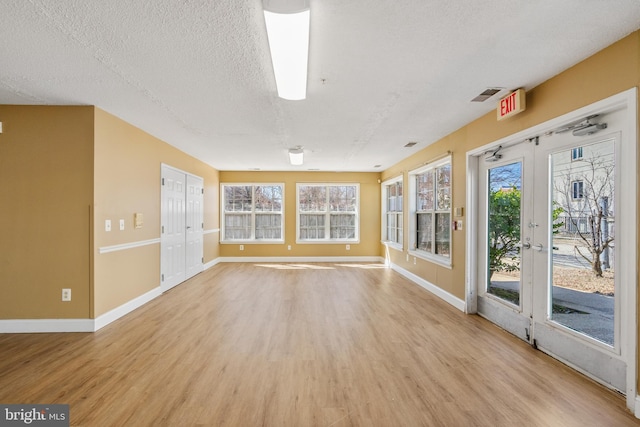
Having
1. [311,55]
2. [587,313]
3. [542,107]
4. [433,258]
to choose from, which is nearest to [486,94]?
[542,107]

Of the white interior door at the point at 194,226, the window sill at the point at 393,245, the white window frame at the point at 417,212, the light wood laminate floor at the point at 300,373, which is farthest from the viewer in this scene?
the window sill at the point at 393,245

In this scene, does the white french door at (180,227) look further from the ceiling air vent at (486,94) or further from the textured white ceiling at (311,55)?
the ceiling air vent at (486,94)

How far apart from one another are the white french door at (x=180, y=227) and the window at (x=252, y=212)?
4.95 ft

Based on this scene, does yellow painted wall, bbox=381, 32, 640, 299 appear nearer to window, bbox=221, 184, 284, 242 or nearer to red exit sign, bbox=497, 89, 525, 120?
red exit sign, bbox=497, 89, 525, 120

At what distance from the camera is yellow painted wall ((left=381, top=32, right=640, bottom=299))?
2.01m

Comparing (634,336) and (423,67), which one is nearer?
(634,336)

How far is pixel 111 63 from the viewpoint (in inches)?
91.7

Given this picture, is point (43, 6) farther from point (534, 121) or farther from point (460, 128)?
point (460, 128)

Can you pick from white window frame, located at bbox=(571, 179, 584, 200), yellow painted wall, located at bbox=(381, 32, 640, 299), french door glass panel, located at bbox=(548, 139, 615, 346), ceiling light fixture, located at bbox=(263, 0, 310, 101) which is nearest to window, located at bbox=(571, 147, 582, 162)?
french door glass panel, located at bbox=(548, 139, 615, 346)

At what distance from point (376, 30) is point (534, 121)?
195 centimetres

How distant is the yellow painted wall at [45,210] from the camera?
3.21 metres

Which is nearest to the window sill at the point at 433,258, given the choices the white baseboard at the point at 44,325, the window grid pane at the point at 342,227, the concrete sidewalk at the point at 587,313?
the concrete sidewalk at the point at 587,313

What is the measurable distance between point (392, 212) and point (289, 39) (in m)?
6.22

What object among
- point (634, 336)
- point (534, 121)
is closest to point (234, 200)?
point (534, 121)
